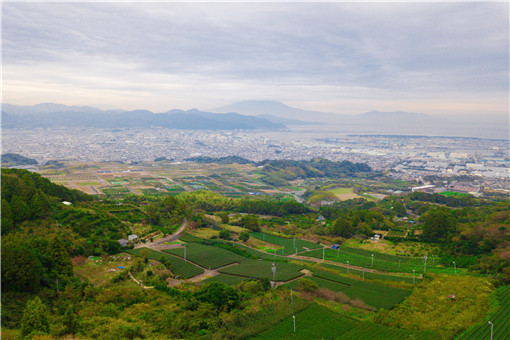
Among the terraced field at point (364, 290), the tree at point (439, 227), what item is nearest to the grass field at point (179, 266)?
the terraced field at point (364, 290)

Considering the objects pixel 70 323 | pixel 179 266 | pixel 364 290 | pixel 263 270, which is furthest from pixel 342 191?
pixel 70 323

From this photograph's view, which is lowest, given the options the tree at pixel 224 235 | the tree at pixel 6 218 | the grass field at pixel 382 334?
the tree at pixel 224 235

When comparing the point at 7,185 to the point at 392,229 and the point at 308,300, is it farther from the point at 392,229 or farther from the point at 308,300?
the point at 392,229

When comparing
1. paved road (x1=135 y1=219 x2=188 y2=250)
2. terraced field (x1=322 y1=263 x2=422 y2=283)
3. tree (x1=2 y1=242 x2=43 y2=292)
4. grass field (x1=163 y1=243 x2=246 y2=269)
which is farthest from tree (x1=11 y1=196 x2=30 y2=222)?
terraced field (x1=322 y1=263 x2=422 y2=283)

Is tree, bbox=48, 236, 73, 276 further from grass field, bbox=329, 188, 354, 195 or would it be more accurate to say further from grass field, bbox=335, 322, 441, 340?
grass field, bbox=329, 188, 354, 195

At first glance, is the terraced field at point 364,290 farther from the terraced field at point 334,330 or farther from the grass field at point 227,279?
the grass field at point 227,279

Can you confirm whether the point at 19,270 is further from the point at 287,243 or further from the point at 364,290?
the point at 287,243

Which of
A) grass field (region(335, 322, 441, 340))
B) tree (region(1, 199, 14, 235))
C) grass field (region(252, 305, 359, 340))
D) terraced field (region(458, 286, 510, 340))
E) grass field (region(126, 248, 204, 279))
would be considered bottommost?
grass field (region(126, 248, 204, 279))
